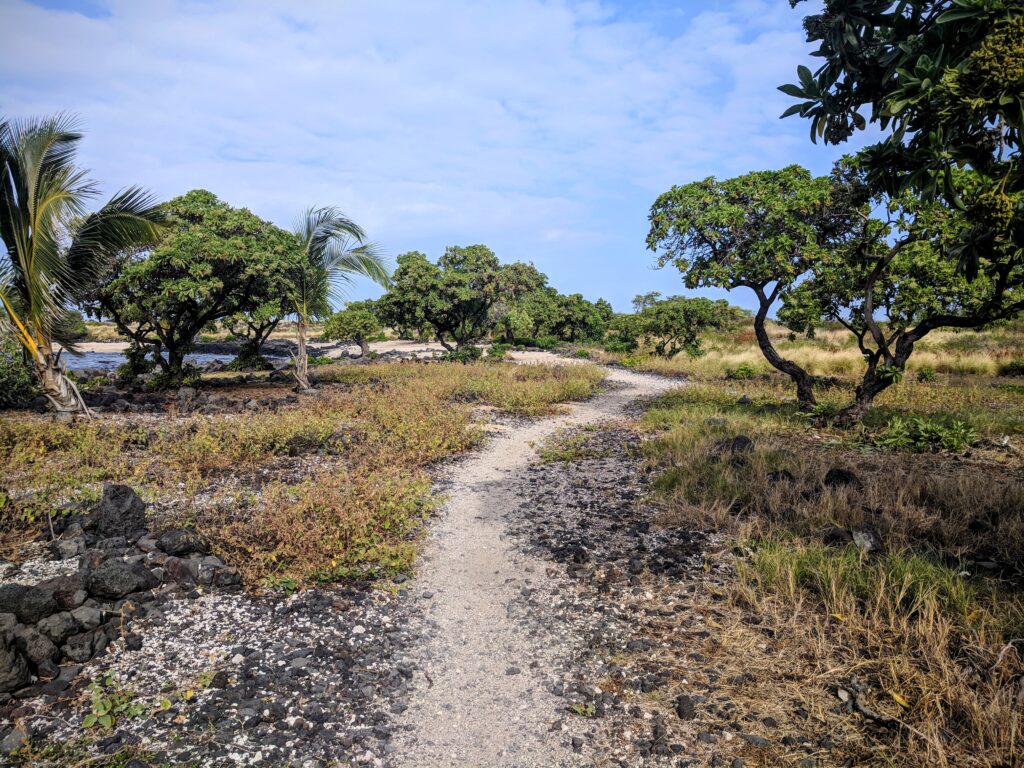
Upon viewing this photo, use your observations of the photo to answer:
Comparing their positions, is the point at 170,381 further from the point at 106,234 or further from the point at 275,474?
the point at 275,474

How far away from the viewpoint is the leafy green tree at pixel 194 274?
595 inches

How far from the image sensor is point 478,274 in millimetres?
29719

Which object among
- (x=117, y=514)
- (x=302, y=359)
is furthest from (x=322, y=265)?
(x=117, y=514)

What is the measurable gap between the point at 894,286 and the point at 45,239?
772 inches

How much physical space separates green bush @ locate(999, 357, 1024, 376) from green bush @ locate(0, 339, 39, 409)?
35.5 metres

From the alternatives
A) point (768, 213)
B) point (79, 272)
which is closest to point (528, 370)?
point (768, 213)

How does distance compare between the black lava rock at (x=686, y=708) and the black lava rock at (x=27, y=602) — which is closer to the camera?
the black lava rock at (x=686, y=708)

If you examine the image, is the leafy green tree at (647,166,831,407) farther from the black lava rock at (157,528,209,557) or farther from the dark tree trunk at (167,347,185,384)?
the dark tree trunk at (167,347,185,384)

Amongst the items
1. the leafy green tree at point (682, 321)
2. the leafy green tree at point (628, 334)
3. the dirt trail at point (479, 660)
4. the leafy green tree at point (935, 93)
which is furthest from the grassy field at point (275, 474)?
the leafy green tree at point (628, 334)

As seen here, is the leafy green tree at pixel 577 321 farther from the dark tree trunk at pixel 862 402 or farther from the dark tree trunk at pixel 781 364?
the dark tree trunk at pixel 862 402

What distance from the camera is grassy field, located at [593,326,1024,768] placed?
142 inches

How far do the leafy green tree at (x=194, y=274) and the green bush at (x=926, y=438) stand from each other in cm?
1638

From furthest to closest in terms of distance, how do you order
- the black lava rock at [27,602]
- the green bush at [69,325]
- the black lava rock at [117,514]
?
1. the green bush at [69,325]
2. the black lava rock at [117,514]
3. the black lava rock at [27,602]

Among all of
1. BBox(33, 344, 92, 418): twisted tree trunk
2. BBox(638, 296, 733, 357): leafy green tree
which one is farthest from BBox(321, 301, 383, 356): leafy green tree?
BBox(33, 344, 92, 418): twisted tree trunk
